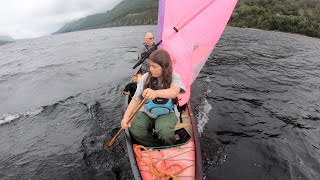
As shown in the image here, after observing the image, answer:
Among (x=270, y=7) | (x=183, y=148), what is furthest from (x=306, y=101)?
(x=270, y=7)

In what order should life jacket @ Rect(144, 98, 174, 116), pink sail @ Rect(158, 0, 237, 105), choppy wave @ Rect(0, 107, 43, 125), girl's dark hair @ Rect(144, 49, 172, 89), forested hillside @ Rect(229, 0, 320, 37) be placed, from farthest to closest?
forested hillside @ Rect(229, 0, 320, 37) < choppy wave @ Rect(0, 107, 43, 125) < pink sail @ Rect(158, 0, 237, 105) < life jacket @ Rect(144, 98, 174, 116) < girl's dark hair @ Rect(144, 49, 172, 89)

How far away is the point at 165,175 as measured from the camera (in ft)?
14.6

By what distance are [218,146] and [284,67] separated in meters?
11.7

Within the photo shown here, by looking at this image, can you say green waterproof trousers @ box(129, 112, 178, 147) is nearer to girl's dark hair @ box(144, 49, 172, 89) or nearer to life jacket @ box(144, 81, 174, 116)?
life jacket @ box(144, 81, 174, 116)

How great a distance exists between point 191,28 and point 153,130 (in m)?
4.91

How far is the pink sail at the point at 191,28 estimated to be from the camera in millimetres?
8370

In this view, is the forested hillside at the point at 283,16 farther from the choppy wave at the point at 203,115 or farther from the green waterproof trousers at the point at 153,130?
the green waterproof trousers at the point at 153,130

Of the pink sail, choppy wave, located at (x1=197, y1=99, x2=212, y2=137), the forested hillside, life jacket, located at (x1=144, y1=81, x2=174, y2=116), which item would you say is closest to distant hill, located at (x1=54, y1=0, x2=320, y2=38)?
the forested hillside

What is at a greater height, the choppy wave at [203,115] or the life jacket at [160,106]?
the life jacket at [160,106]

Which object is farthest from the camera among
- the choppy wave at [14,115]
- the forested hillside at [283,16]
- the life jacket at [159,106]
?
the forested hillside at [283,16]

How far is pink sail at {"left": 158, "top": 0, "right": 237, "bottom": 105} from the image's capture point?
27.5 ft

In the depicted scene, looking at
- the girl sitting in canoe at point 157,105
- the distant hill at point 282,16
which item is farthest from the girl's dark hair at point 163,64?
the distant hill at point 282,16

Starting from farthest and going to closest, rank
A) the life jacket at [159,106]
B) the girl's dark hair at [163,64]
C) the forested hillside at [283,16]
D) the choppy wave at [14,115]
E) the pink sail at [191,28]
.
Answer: the forested hillside at [283,16] → the choppy wave at [14,115] → the pink sail at [191,28] → the life jacket at [159,106] → the girl's dark hair at [163,64]

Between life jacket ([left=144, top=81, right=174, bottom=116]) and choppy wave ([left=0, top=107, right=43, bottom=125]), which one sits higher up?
life jacket ([left=144, top=81, right=174, bottom=116])
